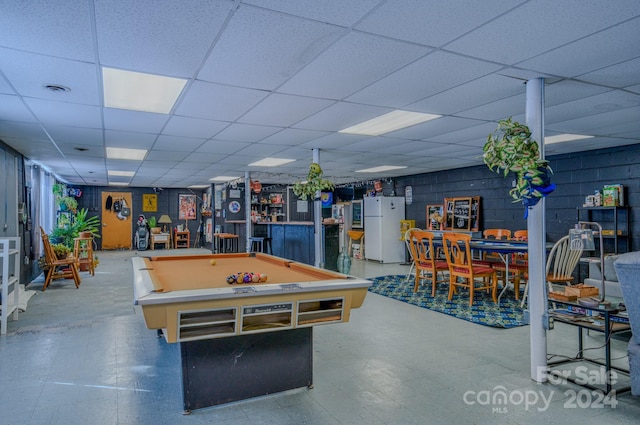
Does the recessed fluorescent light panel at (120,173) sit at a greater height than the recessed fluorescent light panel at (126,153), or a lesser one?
lesser

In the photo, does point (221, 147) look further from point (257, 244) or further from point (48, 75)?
point (257, 244)

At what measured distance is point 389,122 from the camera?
4.86m

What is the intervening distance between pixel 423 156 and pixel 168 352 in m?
5.46

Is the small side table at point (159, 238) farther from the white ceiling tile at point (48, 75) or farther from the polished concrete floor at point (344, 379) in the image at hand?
the white ceiling tile at point (48, 75)

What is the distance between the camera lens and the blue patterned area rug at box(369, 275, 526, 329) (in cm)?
477

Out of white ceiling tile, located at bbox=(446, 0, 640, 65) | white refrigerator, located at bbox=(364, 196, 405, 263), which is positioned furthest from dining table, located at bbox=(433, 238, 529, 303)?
white refrigerator, located at bbox=(364, 196, 405, 263)

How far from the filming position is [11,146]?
6152mm

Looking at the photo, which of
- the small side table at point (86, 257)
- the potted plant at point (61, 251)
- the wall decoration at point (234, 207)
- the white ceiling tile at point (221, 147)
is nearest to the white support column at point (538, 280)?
the white ceiling tile at point (221, 147)

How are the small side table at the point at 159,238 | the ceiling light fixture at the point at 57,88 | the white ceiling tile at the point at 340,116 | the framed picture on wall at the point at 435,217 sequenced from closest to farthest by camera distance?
1. the ceiling light fixture at the point at 57,88
2. the white ceiling tile at the point at 340,116
3. the framed picture on wall at the point at 435,217
4. the small side table at the point at 159,238

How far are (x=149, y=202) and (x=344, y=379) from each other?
13.6 m

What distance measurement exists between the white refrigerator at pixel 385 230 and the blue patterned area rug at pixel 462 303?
2.99m

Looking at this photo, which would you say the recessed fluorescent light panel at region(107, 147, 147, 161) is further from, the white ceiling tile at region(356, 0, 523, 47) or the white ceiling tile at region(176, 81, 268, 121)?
the white ceiling tile at region(356, 0, 523, 47)

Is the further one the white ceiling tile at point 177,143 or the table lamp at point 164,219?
the table lamp at point 164,219

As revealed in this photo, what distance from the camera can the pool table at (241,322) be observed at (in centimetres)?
225
